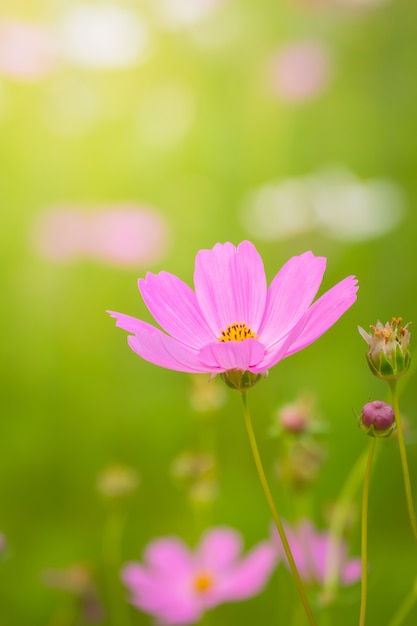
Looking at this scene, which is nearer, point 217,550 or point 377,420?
point 377,420

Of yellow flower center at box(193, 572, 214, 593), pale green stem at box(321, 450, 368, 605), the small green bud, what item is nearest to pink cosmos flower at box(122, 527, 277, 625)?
yellow flower center at box(193, 572, 214, 593)

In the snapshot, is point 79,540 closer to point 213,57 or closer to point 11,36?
point 11,36

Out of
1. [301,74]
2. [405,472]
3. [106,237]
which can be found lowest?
[405,472]

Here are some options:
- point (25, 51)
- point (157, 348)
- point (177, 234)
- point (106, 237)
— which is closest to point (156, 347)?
point (157, 348)

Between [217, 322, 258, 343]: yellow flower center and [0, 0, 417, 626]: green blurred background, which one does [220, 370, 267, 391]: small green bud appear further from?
[0, 0, 417, 626]: green blurred background

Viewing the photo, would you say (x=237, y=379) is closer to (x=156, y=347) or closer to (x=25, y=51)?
(x=156, y=347)

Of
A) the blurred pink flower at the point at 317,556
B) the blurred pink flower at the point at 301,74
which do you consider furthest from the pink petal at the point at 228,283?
the blurred pink flower at the point at 301,74

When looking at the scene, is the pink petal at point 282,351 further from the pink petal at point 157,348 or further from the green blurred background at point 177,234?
the green blurred background at point 177,234
